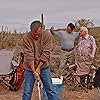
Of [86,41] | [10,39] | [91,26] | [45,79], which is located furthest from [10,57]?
[91,26]

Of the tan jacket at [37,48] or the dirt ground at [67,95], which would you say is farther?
the dirt ground at [67,95]

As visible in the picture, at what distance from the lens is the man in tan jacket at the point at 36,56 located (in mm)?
6758

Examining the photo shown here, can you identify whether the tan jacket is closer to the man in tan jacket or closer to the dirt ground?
the man in tan jacket

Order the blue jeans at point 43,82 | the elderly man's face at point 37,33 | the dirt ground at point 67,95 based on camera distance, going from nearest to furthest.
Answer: the elderly man's face at point 37,33
the blue jeans at point 43,82
the dirt ground at point 67,95

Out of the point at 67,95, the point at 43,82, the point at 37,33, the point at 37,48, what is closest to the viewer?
the point at 37,33

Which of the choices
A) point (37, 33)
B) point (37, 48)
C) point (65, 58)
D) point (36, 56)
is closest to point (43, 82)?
point (36, 56)

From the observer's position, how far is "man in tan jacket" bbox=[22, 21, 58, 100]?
22.2 feet

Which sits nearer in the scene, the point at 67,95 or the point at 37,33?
the point at 37,33

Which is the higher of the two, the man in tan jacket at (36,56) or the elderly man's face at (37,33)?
the elderly man's face at (37,33)

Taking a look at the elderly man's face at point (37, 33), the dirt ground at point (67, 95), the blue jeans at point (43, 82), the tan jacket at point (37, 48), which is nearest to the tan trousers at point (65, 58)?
the dirt ground at point (67, 95)

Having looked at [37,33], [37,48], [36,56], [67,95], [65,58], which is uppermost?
[37,33]

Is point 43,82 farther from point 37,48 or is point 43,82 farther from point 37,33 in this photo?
point 37,33

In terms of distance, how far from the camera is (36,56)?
22.6ft

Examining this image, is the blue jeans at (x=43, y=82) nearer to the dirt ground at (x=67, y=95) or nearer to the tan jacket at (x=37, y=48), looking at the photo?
the tan jacket at (x=37, y=48)
